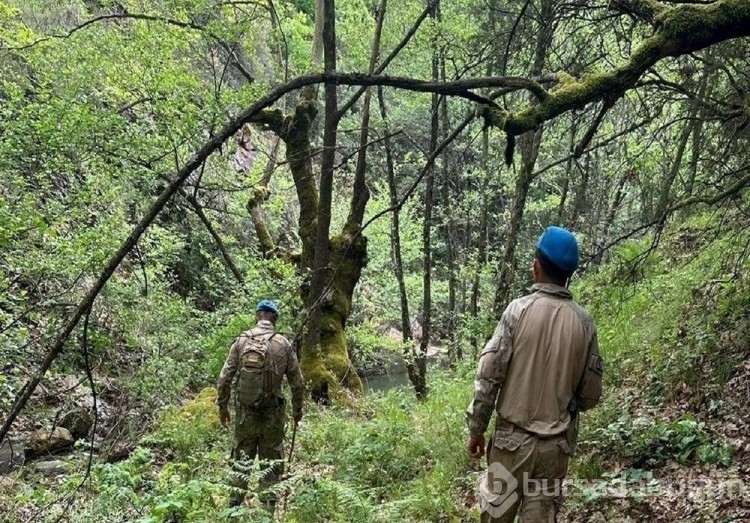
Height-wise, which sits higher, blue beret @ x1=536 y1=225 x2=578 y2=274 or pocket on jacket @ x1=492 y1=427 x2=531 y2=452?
blue beret @ x1=536 y1=225 x2=578 y2=274

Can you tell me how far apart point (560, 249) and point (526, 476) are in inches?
49.0

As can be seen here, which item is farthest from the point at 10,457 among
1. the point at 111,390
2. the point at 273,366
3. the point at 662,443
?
the point at 662,443

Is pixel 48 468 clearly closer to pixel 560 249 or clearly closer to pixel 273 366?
pixel 273 366

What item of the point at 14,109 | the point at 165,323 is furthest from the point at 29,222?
the point at 165,323

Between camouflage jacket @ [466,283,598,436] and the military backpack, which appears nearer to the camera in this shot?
camouflage jacket @ [466,283,598,436]

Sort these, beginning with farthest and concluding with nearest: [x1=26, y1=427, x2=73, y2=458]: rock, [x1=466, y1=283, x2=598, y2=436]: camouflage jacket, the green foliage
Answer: [x1=26, y1=427, x2=73, y2=458]: rock, the green foliage, [x1=466, y1=283, x2=598, y2=436]: camouflage jacket

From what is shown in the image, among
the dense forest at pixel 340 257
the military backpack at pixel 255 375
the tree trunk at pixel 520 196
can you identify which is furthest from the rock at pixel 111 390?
the tree trunk at pixel 520 196

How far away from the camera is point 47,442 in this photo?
29.0 feet

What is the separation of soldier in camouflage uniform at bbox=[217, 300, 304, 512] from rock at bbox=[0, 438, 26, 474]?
3.68m

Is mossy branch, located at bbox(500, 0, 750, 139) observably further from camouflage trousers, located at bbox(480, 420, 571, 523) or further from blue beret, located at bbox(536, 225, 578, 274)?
camouflage trousers, located at bbox(480, 420, 571, 523)

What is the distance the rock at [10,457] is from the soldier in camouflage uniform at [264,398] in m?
3.68

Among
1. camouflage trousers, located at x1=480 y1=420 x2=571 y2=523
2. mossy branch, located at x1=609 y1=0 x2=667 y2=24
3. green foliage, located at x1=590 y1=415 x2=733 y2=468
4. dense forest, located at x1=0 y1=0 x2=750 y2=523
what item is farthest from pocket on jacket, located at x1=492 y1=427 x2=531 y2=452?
mossy branch, located at x1=609 y1=0 x2=667 y2=24

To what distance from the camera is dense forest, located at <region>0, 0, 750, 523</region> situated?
4164mm

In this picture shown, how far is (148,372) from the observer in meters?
10.1
